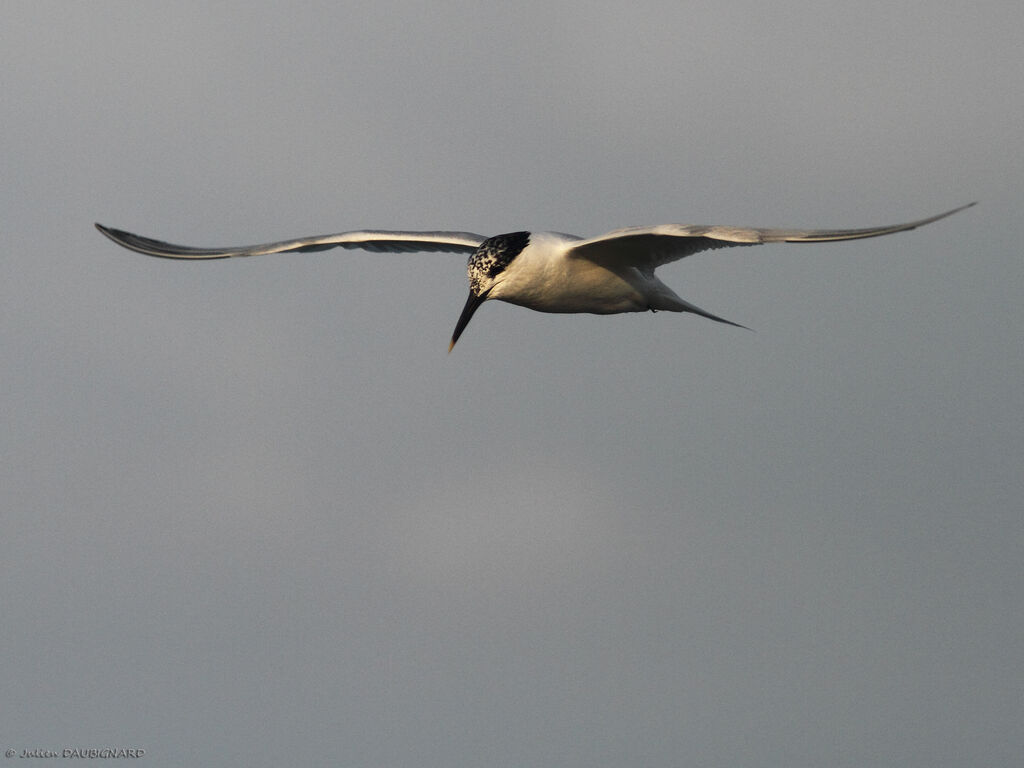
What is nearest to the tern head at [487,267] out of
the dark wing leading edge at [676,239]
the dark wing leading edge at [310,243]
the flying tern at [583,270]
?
the flying tern at [583,270]

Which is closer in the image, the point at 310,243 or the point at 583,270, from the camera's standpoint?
the point at 583,270

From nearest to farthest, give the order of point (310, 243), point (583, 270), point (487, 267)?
point (487, 267), point (583, 270), point (310, 243)

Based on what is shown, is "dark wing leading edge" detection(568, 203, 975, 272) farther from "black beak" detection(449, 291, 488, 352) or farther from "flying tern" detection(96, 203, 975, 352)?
"black beak" detection(449, 291, 488, 352)

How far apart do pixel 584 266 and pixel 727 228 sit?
2769 mm

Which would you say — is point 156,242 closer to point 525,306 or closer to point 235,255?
point 235,255

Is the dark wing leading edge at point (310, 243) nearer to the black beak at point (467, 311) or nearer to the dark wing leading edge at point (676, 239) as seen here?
the black beak at point (467, 311)

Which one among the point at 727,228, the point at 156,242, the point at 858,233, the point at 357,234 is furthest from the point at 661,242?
the point at 156,242

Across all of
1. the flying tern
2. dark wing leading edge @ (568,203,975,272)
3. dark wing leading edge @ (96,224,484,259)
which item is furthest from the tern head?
dark wing leading edge @ (96,224,484,259)

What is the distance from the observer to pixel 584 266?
1667 centimetres

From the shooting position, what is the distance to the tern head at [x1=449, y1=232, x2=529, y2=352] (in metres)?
16.3

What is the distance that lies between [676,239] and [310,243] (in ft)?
18.8

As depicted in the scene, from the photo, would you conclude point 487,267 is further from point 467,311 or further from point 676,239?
point 676,239

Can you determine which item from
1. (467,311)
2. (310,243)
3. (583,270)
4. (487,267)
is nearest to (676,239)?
(583,270)

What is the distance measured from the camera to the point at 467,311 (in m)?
16.5
